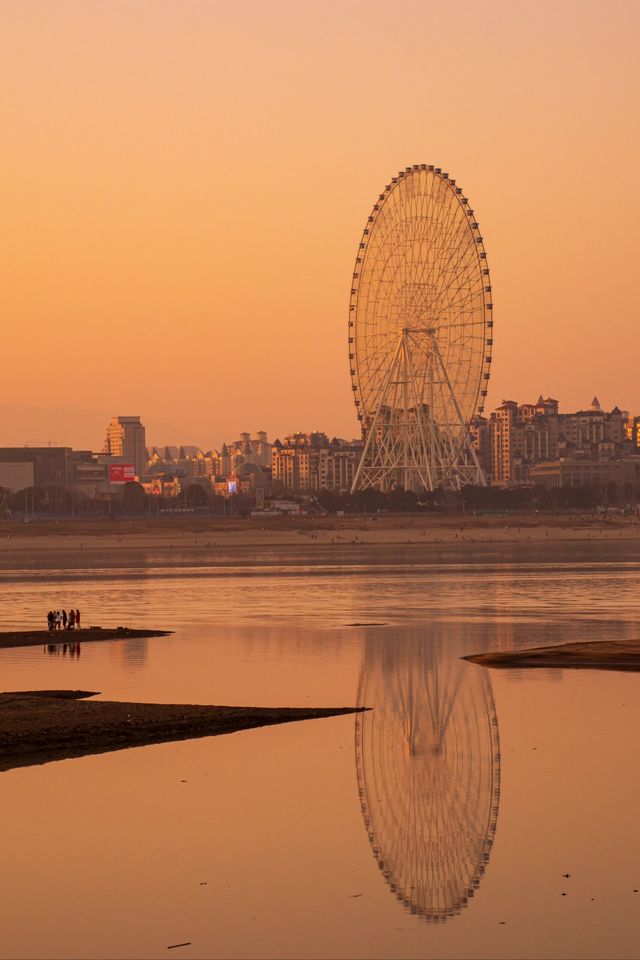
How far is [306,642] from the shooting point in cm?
4216

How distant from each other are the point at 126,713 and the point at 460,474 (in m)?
122

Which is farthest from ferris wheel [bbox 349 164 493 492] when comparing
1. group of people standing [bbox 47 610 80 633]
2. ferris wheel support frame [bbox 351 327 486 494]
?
group of people standing [bbox 47 610 80 633]

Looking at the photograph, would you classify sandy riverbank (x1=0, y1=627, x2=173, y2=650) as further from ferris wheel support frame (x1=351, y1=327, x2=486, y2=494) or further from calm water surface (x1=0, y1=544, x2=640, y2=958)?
ferris wheel support frame (x1=351, y1=327, x2=486, y2=494)

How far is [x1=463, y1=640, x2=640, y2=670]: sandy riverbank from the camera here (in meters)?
35.0

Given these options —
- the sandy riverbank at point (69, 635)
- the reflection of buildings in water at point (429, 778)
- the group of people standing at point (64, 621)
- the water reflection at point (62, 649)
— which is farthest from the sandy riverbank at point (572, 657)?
the group of people standing at point (64, 621)

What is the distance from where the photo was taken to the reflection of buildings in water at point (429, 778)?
658 inches

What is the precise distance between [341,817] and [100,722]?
7.59 metres

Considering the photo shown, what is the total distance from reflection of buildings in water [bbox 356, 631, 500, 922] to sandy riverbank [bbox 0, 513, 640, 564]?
92515mm

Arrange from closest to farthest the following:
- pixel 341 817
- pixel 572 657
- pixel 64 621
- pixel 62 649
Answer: pixel 341 817
pixel 572 657
pixel 62 649
pixel 64 621

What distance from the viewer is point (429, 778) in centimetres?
2155

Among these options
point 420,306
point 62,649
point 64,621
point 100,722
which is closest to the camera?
point 100,722

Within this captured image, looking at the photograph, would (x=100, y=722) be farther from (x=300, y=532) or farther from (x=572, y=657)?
(x=300, y=532)

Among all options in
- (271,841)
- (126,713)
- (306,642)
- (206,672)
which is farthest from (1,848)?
(306,642)

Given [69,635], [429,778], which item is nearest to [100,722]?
[429,778]
